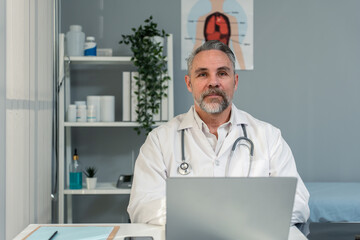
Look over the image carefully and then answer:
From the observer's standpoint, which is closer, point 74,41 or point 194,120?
point 194,120

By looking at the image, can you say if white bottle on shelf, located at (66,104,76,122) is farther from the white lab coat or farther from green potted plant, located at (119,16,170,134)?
the white lab coat

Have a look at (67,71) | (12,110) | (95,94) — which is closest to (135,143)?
(95,94)

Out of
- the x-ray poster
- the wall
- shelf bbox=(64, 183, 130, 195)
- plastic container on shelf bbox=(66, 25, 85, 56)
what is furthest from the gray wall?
the wall

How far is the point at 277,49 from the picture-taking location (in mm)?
2979

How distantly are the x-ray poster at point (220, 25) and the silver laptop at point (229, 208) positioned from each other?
6.54 feet

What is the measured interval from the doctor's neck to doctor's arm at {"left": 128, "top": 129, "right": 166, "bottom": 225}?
0.24 m

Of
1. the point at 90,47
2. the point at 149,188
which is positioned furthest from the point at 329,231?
the point at 90,47

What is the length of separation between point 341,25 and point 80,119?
6.35 feet

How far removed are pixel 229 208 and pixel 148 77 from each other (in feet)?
5.48

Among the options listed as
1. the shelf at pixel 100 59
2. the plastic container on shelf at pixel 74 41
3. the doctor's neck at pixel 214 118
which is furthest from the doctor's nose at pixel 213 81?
the plastic container on shelf at pixel 74 41

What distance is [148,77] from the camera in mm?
2598

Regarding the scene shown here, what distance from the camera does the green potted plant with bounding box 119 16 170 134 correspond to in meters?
2.57

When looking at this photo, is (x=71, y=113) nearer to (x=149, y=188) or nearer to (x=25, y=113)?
(x=25, y=113)

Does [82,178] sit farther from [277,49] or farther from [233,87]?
[277,49]
